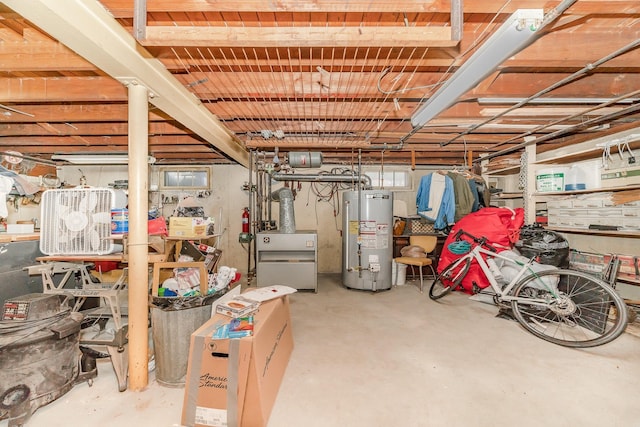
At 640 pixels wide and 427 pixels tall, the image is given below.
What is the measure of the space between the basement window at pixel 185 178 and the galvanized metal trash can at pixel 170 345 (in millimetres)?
3995

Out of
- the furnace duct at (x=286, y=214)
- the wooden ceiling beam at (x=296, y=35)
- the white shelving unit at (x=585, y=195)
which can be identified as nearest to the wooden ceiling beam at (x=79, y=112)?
the wooden ceiling beam at (x=296, y=35)

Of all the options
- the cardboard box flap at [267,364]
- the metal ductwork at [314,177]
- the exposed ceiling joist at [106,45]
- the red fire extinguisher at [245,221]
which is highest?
the exposed ceiling joist at [106,45]

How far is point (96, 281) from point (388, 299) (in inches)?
137

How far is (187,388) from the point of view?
154 centimetres

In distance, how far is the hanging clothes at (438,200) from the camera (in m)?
4.23

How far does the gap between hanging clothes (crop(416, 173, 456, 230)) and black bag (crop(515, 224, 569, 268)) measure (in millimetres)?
1031

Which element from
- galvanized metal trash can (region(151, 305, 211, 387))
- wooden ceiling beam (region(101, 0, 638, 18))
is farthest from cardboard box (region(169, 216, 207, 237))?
wooden ceiling beam (region(101, 0, 638, 18))

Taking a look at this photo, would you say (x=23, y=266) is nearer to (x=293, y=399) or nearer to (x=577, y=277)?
(x=293, y=399)

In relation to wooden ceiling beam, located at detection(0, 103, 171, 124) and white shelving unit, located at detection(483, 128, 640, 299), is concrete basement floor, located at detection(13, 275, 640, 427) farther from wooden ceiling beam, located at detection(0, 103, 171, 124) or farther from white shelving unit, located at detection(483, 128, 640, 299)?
wooden ceiling beam, located at detection(0, 103, 171, 124)

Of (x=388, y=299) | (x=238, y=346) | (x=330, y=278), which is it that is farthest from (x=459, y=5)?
(x=330, y=278)

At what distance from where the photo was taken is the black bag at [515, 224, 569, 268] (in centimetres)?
323

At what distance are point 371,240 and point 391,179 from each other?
198 centimetres

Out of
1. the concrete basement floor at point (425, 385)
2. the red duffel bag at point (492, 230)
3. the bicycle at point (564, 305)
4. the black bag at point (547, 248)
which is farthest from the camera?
the red duffel bag at point (492, 230)

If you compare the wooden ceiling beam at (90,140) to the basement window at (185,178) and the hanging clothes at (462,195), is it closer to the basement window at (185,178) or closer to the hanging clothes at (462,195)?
the basement window at (185,178)
